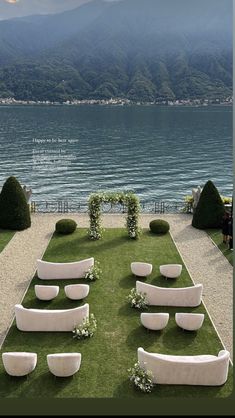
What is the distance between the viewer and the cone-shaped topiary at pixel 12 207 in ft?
103

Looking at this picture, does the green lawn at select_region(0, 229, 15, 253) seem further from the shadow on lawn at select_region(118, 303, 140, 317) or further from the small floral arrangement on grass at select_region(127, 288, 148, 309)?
the small floral arrangement on grass at select_region(127, 288, 148, 309)

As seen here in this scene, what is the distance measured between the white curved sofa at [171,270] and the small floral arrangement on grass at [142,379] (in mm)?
8747

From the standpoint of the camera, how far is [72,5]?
639 inches

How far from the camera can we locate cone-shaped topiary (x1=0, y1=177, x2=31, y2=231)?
31.3m

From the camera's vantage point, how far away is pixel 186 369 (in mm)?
14242

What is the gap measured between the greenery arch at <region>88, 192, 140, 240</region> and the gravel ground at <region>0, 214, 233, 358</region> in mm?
2804

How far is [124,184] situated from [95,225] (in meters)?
40.9

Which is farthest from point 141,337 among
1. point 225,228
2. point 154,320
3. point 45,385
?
point 225,228

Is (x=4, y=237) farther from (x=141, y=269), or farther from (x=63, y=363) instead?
(x=63, y=363)

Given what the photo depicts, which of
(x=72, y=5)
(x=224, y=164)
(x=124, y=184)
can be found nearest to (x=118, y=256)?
(x=72, y=5)

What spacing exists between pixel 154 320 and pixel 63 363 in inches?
168

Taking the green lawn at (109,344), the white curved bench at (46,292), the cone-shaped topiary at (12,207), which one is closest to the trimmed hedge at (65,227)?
the cone-shaped topiary at (12,207)

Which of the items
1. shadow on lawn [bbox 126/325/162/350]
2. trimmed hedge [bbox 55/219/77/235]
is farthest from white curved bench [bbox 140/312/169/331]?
trimmed hedge [bbox 55/219/77/235]

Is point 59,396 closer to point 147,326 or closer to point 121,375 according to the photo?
point 121,375
